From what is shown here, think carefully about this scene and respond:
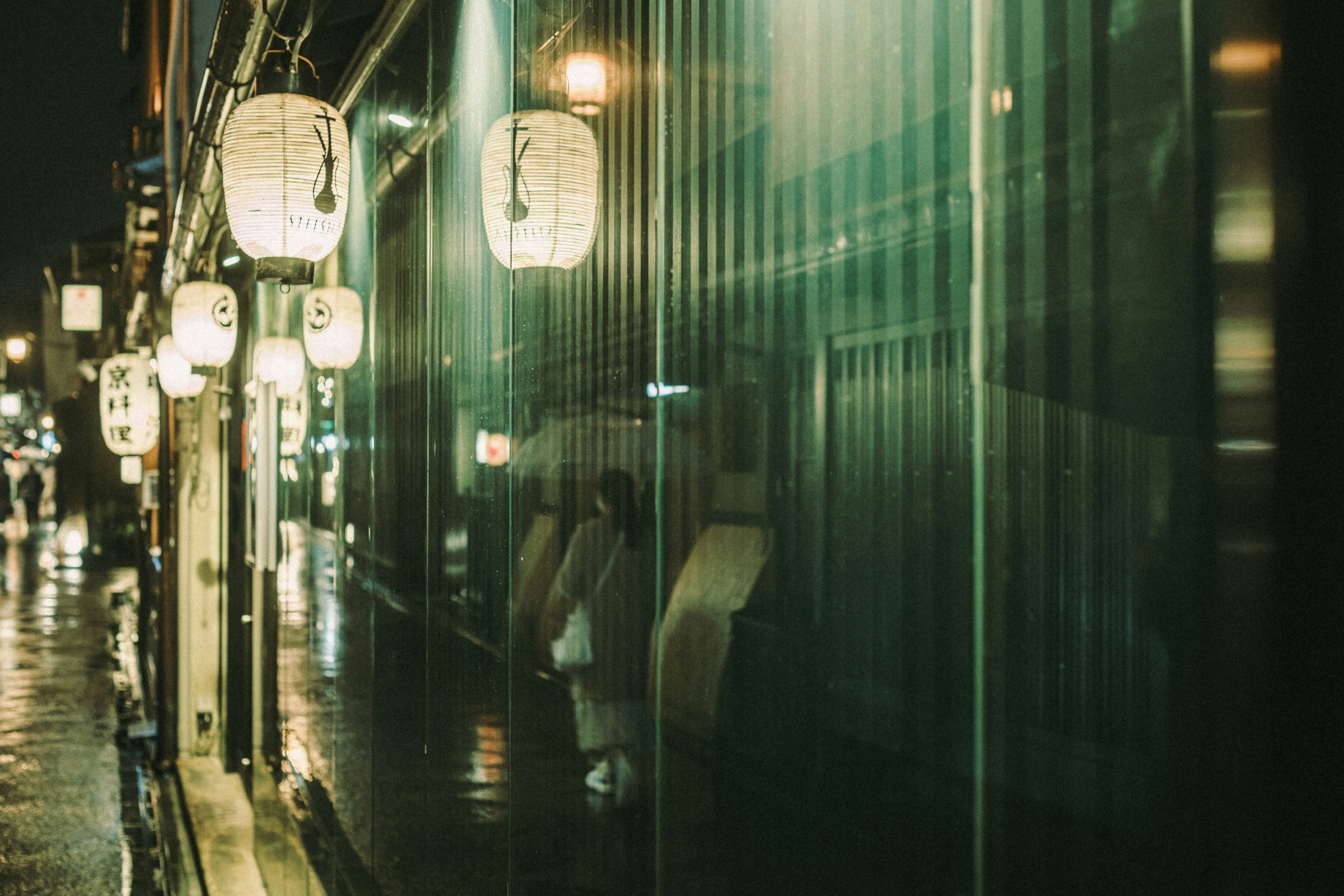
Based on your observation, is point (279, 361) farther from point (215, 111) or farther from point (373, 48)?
point (373, 48)

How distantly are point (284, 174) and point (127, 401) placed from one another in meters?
12.5

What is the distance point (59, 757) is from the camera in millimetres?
11266

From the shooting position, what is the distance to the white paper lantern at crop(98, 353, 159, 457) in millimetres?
15766

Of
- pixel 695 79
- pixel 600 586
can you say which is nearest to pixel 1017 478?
pixel 695 79

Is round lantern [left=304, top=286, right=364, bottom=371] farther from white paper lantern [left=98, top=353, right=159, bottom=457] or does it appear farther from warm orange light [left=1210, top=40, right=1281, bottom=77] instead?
white paper lantern [left=98, top=353, right=159, bottom=457]

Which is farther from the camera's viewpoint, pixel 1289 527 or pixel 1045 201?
pixel 1045 201

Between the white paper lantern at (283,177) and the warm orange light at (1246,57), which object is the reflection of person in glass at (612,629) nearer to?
the warm orange light at (1246,57)

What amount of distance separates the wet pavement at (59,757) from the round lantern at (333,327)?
178 inches

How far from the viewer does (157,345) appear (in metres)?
11.6

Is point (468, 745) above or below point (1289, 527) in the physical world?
below

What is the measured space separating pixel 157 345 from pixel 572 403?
10.0 metres

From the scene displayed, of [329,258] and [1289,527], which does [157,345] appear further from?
[1289,527]

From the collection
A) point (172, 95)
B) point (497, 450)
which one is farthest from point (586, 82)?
point (172, 95)

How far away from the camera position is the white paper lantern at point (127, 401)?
15766mm
